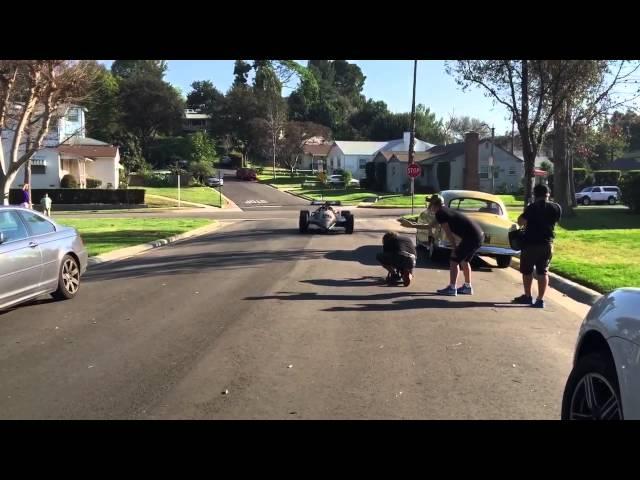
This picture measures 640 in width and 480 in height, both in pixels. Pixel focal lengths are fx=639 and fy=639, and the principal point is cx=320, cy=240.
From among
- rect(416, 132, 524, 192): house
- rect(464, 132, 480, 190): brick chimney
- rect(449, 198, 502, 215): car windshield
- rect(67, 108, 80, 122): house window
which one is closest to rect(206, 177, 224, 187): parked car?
rect(67, 108, 80, 122): house window

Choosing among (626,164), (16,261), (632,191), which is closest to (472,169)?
(632,191)

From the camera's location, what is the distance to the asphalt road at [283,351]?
16.7 feet

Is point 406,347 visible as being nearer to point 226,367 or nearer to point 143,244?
point 226,367

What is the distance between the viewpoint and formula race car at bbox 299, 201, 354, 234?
72.1 feet

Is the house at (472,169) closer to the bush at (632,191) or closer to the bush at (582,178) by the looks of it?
the bush at (582,178)

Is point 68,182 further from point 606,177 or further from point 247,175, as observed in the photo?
point 606,177

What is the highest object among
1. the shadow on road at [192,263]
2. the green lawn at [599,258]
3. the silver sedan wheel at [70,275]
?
the silver sedan wheel at [70,275]

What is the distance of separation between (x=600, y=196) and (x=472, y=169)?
10910mm

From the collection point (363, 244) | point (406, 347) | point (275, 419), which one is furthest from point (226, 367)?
point (363, 244)

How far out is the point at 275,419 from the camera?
4.75m

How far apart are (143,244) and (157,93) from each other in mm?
70927

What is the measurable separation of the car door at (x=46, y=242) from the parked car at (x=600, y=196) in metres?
46.1

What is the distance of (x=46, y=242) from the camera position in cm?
918

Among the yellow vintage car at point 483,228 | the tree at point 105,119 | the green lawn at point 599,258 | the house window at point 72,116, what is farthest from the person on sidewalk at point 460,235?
the tree at point 105,119
